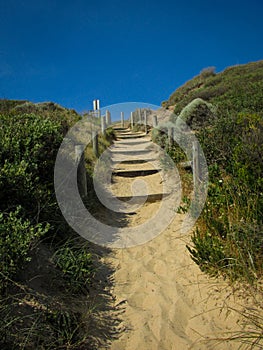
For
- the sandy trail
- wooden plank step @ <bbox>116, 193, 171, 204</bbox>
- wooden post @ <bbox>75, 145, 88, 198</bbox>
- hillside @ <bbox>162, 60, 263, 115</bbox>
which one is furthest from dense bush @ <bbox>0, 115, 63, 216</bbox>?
hillside @ <bbox>162, 60, 263, 115</bbox>

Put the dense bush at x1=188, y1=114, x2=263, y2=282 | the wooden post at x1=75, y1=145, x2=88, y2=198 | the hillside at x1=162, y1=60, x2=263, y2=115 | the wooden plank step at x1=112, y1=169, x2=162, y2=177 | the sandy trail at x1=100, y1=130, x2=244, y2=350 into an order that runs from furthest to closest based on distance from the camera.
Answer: the hillside at x1=162, y1=60, x2=263, y2=115
the wooden plank step at x1=112, y1=169, x2=162, y2=177
the wooden post at x1=75, y1=145, x2=88, y2=198
the dense bush at x1=188, y1=114, x2=263, y2=282
the sandy trail at x1=100, y1=130, x2=244, y2=350

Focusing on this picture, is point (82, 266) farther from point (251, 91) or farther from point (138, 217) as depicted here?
point (251, 91)

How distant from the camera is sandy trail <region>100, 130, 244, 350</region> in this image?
3.01 m

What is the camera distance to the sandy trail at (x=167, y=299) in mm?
3010

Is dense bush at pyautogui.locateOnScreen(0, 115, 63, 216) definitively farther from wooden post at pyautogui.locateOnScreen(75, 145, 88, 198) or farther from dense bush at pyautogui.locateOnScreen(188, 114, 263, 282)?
dense bush at pyautogui.locateOnScreen(188, 114, 263, 282)

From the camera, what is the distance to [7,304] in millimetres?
2928

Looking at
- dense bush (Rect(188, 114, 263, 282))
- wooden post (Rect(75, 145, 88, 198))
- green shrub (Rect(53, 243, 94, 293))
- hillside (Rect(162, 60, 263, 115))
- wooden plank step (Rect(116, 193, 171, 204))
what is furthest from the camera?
hillside (Rect(162, 60, 263, 115))

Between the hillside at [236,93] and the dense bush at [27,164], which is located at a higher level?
the hillside at [236,93]

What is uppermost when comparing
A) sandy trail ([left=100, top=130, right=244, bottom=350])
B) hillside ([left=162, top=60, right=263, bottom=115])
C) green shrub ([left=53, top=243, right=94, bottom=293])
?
hillside ([left=162, top=60, right=263, bottom=115])

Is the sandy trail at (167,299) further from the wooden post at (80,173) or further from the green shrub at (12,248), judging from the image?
the wooden post at (80,173)

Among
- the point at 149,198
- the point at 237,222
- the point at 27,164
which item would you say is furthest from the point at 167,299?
the point at 149,198

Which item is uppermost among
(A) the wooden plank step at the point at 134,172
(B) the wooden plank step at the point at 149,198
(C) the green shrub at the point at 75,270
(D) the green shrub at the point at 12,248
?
(A) the wooden plank step at the point at 134,172

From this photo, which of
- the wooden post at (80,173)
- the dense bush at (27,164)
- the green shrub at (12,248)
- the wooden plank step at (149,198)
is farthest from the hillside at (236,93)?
the green shrub at (12,248)

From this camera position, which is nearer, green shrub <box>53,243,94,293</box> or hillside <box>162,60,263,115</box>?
green shrub <box>53,243,94,293</box>
